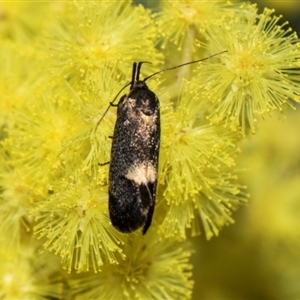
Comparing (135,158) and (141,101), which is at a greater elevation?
(141,101)

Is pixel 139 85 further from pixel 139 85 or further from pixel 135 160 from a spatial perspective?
pixel 135 160

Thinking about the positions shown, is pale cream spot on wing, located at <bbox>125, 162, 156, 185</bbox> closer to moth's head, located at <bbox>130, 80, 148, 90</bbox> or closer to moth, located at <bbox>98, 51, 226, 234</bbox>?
moth, located at <bbox>98, 51, 226, 234</bbox>

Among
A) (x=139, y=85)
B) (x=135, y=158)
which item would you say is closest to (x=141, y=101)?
(x=139, y=85)

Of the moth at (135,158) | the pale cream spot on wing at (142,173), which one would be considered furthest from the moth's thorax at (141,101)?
the pale cream spot on wing at (142,173)

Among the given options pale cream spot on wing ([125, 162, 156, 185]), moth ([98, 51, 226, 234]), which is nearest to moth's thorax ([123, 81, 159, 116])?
moth ([98, 51, 226, 234])

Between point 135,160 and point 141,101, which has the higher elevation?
point 141,101

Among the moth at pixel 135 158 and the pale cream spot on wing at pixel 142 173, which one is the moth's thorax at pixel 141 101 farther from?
the pale cream spot on wing at pixel 142 173

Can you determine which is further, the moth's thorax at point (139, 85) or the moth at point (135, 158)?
the moth's thorax at point (139, 85)

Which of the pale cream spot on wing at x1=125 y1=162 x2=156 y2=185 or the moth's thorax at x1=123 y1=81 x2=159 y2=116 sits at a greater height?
the moth's thorax at x1=123 y1=81 x2=159 y2=116
